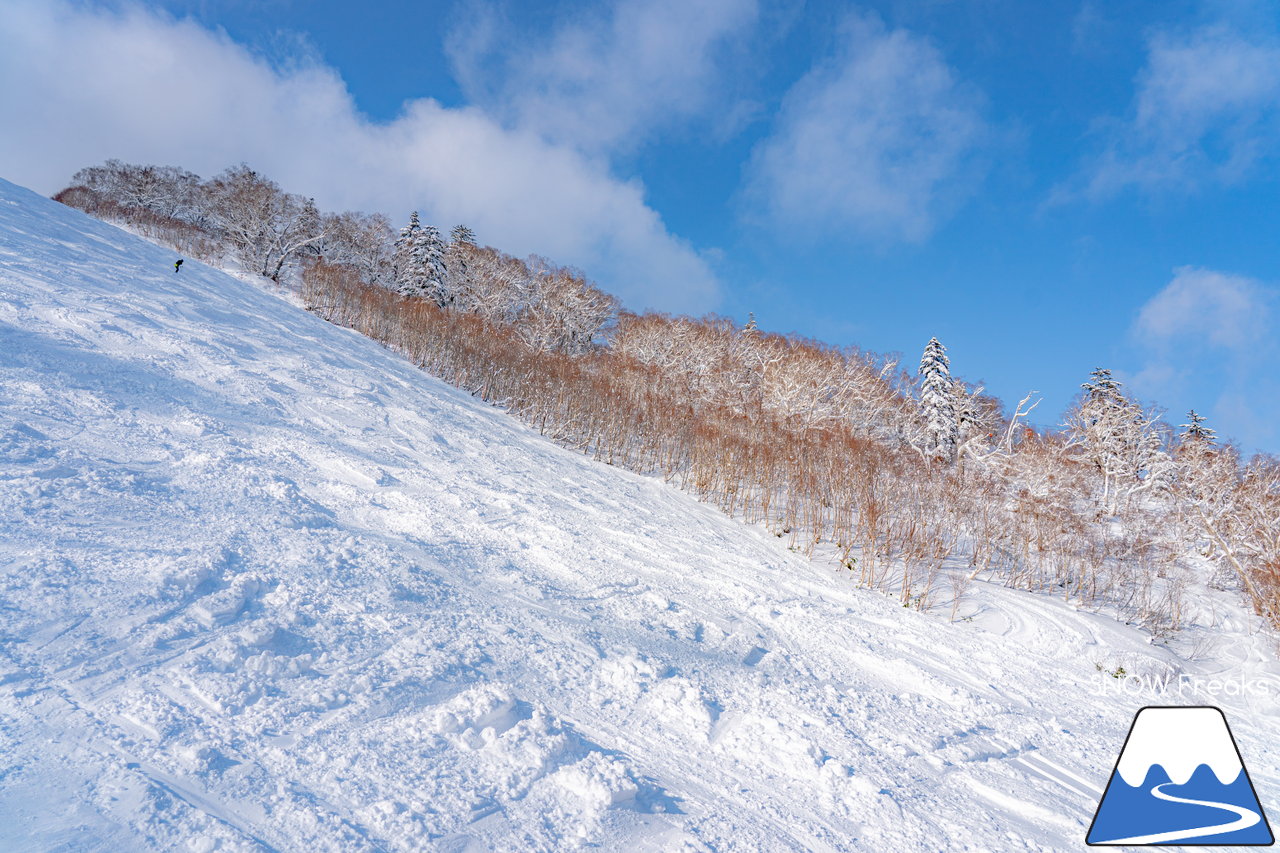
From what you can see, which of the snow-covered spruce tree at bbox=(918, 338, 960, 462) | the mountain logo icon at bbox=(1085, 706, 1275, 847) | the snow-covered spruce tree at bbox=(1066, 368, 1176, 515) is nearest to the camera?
the mountain logo icon at bbox=(1085, 706, 1275, 847)

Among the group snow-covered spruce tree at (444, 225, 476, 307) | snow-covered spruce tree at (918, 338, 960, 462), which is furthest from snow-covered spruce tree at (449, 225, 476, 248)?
snow-covered spruce tree at (918, 338, 960, 462)

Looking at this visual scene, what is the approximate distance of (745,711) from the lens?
3.68 meters

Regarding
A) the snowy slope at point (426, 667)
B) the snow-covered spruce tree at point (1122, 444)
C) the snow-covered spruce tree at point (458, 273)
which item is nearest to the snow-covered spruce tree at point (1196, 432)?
the snow-covered spruce tree at point (1122, 444)

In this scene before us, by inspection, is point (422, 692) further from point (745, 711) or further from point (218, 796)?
point (745, 711)

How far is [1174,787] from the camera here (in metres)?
2.77

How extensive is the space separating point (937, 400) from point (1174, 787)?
3032 cm

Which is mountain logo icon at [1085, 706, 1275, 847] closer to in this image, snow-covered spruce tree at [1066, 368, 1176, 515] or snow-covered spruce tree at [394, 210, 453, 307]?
snow-covered spruce tree at [1066, 368, 1176, 515]

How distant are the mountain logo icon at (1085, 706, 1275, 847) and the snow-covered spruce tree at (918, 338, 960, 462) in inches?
1104

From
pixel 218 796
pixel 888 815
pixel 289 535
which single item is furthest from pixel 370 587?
pixel 888 815

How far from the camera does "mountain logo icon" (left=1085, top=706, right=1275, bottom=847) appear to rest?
2.74 m

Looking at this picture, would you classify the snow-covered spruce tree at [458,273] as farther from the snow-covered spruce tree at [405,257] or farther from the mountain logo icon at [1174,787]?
the mountain logo icon at [1174,787]

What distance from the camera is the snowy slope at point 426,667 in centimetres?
214

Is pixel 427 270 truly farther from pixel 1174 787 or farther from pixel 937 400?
pixel 1174 787

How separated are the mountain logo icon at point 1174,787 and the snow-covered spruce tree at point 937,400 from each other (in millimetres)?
28052
